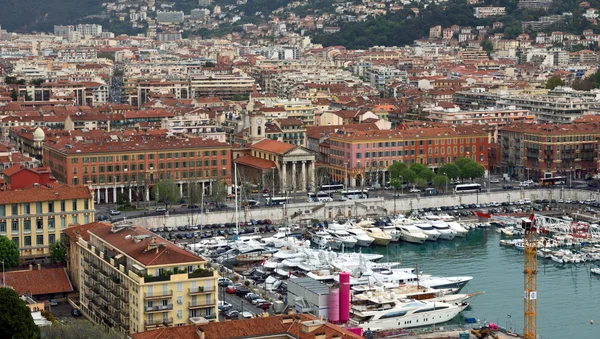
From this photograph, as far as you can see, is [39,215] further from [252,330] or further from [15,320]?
[252,330]

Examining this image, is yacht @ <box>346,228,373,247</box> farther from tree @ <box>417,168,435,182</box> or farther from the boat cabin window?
the boat cabin window

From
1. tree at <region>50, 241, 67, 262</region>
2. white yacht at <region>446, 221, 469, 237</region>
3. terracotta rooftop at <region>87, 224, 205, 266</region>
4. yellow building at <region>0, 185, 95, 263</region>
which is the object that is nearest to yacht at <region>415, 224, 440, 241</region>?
white yacht at <region>446, 221, 469, 237</region>

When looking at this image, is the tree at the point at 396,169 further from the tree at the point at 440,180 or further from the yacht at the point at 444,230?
the yacht at the point at 444,230

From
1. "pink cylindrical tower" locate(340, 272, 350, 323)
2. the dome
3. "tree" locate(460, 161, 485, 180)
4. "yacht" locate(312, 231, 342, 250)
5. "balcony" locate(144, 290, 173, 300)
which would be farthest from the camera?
the dome

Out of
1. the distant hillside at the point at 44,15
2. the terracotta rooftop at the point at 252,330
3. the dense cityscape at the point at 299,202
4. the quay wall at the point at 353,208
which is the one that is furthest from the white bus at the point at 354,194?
the distant hillside at the point at 44,15

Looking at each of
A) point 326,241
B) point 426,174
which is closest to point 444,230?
point 326,241
